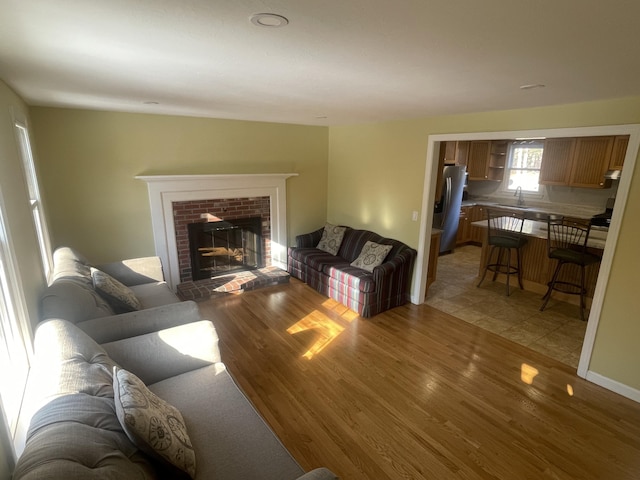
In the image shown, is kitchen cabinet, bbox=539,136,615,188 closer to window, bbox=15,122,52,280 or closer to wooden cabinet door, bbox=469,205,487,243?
wooden cabinet door, bbox=469,205,487,243

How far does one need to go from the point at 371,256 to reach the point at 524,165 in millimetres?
4538

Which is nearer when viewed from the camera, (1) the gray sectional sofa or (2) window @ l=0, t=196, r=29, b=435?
(1) the gray sectional sofa

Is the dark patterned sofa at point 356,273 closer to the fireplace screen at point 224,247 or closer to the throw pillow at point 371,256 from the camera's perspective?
the throw pillow at point 371,256

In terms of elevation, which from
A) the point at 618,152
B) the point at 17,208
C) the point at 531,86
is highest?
the point at 531,86

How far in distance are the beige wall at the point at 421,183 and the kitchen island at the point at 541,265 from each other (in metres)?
1.52

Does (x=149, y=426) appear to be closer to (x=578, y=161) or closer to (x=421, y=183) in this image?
(x=421, y=183)

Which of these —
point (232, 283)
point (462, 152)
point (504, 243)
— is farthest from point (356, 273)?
point (462, 152)

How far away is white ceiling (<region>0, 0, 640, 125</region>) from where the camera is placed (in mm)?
1065

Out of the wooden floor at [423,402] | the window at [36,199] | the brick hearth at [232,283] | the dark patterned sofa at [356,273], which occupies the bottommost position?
the wooden floor at [423,402]

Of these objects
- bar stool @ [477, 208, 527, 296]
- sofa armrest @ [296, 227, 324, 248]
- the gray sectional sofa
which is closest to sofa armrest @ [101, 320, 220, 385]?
the gray sectional sofa

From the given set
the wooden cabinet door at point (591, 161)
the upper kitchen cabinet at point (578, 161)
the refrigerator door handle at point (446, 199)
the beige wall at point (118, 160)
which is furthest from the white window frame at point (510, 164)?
the beige wall at point (118, 160)

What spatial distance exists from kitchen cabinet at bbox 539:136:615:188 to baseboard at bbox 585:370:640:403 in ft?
12.3

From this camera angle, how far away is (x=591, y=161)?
528 cm

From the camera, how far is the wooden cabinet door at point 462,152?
6720mm
